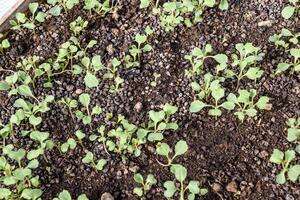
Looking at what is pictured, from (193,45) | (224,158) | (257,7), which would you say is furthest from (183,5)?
(224,158)

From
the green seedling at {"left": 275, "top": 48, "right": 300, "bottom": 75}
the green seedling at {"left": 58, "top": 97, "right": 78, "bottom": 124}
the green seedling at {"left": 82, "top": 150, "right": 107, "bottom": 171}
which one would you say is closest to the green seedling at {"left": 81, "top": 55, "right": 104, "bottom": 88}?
the green seedling at {"left": 58, "top": 97, "right": 78, "bottom": 124}

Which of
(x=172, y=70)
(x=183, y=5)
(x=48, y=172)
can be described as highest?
(x=183, y=5)

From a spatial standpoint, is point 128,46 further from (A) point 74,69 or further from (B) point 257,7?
(B) point 257,7

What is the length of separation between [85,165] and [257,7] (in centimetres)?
122

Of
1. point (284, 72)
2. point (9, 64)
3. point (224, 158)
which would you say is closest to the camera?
point (224, 158)

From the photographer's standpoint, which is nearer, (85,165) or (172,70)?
(85,165)

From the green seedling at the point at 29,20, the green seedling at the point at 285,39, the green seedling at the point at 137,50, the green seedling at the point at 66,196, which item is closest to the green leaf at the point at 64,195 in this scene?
the green seedling at the point at 66,196

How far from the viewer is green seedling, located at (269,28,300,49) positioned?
242 cm

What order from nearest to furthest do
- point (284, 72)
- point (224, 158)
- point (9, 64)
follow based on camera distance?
point (224, 158) → point (284, 72) → point (9, 64)

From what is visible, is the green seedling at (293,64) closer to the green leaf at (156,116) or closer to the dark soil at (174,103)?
the dark soil at (174,103)

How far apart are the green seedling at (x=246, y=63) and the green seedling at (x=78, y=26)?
77 cm

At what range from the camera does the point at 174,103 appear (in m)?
2.33

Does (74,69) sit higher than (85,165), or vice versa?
(74,69)

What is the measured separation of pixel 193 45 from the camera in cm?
252
